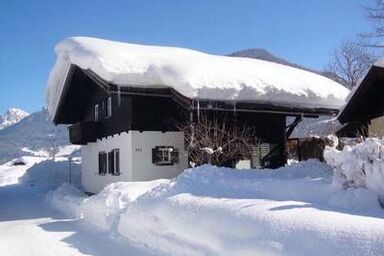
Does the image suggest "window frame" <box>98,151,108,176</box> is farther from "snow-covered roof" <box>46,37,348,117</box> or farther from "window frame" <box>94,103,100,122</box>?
"snow-covered roof" <box>46,37,348,117</box>

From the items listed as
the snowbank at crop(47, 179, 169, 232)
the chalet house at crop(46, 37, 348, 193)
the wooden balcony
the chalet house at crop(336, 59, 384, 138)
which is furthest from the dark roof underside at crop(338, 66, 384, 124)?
the wooden balcony

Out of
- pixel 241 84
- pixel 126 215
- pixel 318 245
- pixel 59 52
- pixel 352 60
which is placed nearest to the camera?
pixel 318 245

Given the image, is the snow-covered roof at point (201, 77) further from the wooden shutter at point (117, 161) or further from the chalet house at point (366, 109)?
the chalet house at point (366, 109)

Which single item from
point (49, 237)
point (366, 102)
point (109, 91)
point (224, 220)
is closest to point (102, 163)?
point (109, 91)

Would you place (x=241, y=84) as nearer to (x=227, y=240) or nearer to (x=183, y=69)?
(x=183, y=69)

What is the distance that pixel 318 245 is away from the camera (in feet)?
20.0

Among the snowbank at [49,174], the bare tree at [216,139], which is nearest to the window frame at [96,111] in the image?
the bare tree at [216,139]

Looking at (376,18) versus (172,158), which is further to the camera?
(376,18)

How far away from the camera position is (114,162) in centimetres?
2102

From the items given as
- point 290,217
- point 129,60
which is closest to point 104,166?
point 129,60

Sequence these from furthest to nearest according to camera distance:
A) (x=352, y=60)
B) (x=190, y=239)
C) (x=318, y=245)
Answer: (x=352, y=60) < (x=190, y=239) < (x=318, y=245)

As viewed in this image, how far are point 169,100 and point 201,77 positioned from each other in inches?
93.7

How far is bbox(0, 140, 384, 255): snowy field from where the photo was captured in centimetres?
634

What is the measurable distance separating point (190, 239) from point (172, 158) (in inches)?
441
